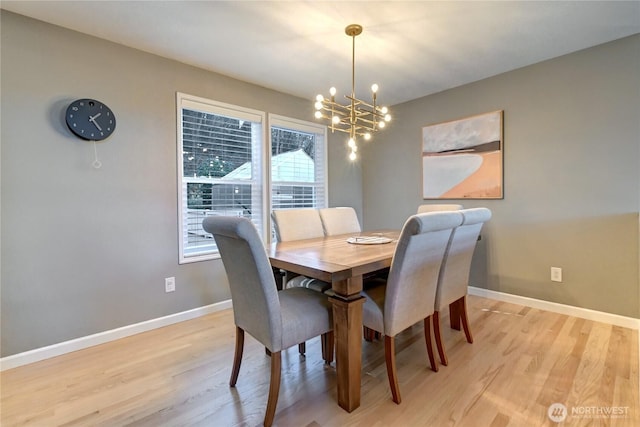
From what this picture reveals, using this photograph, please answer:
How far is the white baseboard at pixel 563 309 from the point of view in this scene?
A: 241 centimetres

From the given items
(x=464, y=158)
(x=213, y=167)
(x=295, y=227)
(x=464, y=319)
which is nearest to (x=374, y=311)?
(x=464, y=319)

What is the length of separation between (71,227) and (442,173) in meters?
3.53

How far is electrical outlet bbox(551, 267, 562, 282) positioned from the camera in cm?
272

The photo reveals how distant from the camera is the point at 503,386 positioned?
167 centimetres

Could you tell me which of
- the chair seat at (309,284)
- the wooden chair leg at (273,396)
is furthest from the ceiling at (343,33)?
the wooden chair leg at (273,396)

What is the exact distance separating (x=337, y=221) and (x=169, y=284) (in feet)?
5.30

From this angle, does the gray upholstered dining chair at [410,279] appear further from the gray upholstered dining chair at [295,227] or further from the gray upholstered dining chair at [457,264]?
the gray upholstered dining chair at [295,227]

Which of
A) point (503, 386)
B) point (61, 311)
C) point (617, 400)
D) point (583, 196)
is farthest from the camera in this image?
point (583, 196)

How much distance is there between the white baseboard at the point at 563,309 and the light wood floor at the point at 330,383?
9 centimetres

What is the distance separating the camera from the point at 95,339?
7.43 ft

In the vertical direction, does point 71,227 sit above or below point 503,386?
above

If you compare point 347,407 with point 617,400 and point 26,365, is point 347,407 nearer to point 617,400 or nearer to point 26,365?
point 617,400

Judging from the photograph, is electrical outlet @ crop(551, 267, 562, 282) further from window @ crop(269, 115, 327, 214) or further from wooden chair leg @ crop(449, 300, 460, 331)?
window @ crop(269, 115, 327, 214)

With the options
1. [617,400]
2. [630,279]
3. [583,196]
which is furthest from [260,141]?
[630,279]
